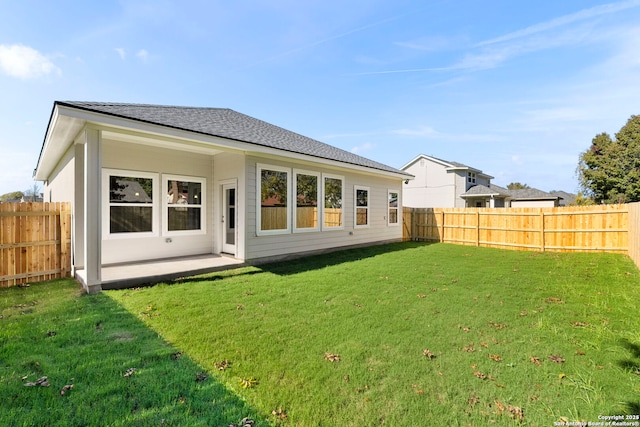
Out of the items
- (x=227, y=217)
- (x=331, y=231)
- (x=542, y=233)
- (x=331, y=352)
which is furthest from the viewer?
(x=542, y=233)

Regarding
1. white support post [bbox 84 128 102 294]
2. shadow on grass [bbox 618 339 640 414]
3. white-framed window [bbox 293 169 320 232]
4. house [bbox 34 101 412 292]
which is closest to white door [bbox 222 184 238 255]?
house [bbox 34 101 412 292]

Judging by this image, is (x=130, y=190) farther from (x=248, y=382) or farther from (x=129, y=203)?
(x=248, y=382)

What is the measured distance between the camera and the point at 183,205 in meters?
8.22

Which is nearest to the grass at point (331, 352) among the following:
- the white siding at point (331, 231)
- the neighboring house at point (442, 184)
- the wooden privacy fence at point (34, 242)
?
the wooden privacy fence at point (34, 242)

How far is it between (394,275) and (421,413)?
15.4 feet

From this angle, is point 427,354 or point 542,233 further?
point 542,233

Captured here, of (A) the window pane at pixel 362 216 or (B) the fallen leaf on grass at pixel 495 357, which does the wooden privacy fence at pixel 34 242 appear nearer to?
(B) the fallen leaf on grass at pixel 495 357

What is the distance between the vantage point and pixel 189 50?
10.0 metres

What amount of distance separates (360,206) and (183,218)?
6.53 m

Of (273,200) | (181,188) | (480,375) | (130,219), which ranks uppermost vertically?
(181,188)

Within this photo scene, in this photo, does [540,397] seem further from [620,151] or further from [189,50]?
[620,151]

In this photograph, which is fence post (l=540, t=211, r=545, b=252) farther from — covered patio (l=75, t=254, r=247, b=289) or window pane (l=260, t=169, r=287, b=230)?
covered patio (l=75, t=254, r=247, b=289)

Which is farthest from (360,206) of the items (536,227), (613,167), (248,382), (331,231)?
(613,167)

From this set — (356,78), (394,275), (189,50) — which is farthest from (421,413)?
(356,78)
